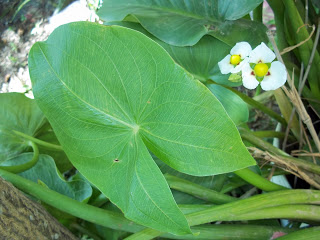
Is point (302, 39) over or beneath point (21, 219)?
over

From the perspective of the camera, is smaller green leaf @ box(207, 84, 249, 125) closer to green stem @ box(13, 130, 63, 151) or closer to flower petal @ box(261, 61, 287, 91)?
flower petal @ box(261, 61, 287, 91)

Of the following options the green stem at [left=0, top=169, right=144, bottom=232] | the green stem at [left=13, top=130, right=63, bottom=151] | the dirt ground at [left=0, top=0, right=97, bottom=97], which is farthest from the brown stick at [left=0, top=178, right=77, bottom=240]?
the dirt ground at [left=0, top=0, right=97, bottom=97]

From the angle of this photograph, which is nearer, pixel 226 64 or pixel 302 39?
pixel 226 64

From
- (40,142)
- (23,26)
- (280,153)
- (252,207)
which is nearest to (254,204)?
(252,207)

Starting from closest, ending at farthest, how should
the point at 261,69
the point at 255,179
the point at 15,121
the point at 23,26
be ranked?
the point at 261,69 → the point at 255,179 → the point at 15,121 → the point at 23,26

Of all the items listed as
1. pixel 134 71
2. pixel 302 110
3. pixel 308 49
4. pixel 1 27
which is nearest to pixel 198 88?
pixel 134 71

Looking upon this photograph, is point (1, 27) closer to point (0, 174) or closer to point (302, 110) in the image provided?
point (0, 174)

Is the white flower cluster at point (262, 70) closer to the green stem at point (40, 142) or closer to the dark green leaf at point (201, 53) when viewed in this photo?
the dark green leaf at point (201, 53)

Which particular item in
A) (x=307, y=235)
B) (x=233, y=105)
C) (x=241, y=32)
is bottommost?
(x=307, y=235)

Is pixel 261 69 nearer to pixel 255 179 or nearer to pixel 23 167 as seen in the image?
pixel 255 179
